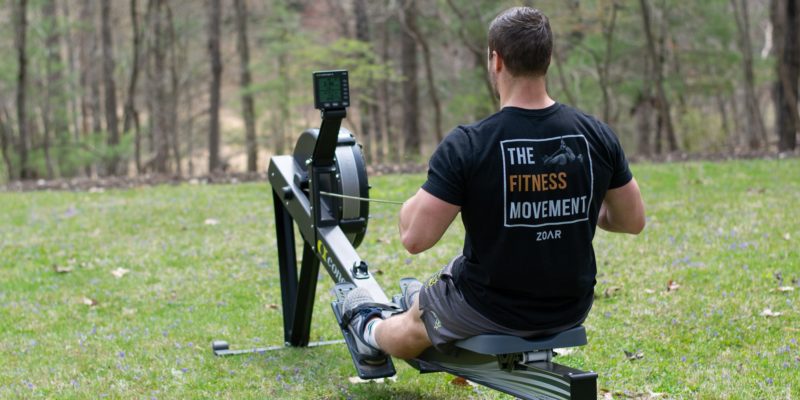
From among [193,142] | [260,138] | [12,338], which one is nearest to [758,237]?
[12,338]

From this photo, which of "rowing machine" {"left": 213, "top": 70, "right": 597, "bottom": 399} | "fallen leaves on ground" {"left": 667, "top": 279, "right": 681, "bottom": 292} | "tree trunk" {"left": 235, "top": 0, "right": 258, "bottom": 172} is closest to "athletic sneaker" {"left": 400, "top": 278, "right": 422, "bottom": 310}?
"rowing machine" {"left": 213, "top": 70, "right": 597, "bottom": 399}

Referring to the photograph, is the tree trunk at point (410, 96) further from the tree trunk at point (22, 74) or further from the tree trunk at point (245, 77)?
the tree trunk at point (22, 74)

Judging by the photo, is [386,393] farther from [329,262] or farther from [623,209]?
[623,209]

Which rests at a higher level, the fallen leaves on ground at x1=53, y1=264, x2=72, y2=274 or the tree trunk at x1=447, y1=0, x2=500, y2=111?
the tree trunk at x1=447, y1=0, x2=500, y2=111

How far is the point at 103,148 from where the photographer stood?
2212 cm

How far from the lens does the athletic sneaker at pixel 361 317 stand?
3809 mm

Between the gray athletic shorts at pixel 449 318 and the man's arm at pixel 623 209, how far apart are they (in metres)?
0.40

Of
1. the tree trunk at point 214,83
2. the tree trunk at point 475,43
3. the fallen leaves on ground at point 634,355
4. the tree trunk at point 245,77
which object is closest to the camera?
the fallen leaves on ground at point 634,355

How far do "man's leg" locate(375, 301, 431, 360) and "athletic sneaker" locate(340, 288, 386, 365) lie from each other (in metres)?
0.13

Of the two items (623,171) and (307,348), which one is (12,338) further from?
(623,171)

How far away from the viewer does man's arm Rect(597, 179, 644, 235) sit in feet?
10.6

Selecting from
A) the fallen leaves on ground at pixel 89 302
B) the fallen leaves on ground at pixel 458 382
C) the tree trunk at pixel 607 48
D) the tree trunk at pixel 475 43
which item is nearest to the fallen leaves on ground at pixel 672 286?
the fallen leaves on ground at pixel 458 382

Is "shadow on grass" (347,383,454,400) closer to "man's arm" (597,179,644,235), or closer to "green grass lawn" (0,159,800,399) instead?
"green grass lawn" (0,159,800,399)

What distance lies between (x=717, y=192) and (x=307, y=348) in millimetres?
6154
